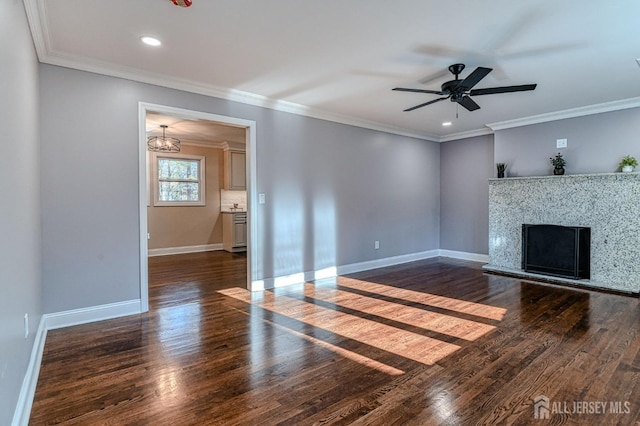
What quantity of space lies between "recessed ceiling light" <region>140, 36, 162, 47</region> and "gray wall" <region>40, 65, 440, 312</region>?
2.63 feet

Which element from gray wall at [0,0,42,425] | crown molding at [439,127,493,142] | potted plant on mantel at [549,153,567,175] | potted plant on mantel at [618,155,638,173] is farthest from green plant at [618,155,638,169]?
gray wall at [0,0,42,425]

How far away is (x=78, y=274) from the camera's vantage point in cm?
327

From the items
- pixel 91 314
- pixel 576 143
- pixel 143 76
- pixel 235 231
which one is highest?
pixel 143 76

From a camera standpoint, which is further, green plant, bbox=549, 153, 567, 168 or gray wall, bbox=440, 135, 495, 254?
gray wall, bbox=440, 135, 495, 254

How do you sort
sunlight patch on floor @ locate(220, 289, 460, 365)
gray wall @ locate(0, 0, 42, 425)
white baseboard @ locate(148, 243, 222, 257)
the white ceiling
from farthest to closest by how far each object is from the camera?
white baseboard @ locate(148, 243, 222, 257), sunlight patch on floor @ locate(220, 289, 460, 365), the white ceiling, gray wall @ locate(0, 0, 42, 425)

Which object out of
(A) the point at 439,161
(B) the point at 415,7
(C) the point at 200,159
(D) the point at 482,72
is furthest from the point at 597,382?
(C) the point at 200,159

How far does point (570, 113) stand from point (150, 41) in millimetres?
5618

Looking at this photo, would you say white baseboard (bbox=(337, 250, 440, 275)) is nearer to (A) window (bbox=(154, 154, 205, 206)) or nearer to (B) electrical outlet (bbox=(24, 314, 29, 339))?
(B) electrical outlet (bbox=(24, 314, 29, 339))

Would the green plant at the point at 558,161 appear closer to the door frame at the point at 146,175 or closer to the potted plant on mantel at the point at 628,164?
the potted plant on mantel at the point at 628,164

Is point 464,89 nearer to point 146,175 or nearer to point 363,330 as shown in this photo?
point 363,330

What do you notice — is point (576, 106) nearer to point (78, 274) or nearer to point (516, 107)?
point (516, 107)

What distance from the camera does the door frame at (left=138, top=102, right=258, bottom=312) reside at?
142 inches

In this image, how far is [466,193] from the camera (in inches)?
264

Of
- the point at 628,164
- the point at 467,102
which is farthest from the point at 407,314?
the point at 628,164
